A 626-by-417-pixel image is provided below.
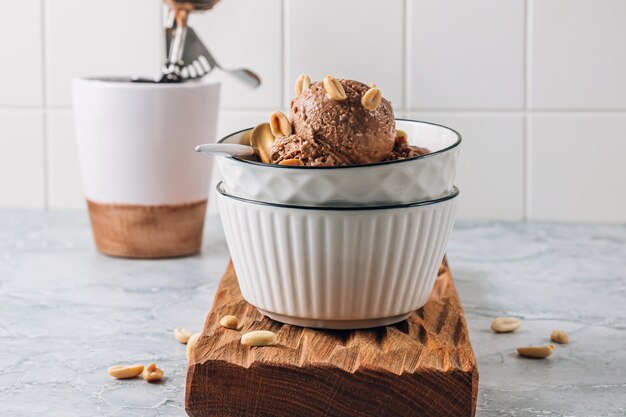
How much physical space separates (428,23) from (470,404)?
2.61 feet

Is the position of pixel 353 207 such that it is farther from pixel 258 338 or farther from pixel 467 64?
pixel 467 64

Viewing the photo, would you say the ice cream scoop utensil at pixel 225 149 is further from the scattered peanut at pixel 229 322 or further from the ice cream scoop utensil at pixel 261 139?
the scattered peanut at pixel 229 322

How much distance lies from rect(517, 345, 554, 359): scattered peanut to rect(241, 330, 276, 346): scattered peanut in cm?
23

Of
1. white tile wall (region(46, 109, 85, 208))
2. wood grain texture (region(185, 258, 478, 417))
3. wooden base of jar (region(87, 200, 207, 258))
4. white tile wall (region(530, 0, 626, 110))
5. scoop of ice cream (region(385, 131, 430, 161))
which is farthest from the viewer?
white tile wall (region(46, 109, 85, 208))

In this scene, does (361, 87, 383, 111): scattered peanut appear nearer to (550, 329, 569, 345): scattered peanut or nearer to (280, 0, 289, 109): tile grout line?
(550, 329, 569, 345): scattered peanut

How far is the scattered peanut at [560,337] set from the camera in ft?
2.56

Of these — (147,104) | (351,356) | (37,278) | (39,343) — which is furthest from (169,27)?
(351,356)

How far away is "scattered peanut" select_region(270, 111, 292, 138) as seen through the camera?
721mm

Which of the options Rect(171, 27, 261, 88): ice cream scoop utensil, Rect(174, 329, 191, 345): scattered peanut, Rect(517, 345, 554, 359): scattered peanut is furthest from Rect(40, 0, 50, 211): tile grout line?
Rect(517, 345, 554, 359): scattered peanut

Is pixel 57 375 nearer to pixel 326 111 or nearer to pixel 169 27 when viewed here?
pixel 326 111

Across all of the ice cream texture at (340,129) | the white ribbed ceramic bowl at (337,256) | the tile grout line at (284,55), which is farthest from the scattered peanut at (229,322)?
the tile grout line at (284,55)

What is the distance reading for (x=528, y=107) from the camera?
128 centimetres

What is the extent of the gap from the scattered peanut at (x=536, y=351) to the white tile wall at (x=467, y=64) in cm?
59

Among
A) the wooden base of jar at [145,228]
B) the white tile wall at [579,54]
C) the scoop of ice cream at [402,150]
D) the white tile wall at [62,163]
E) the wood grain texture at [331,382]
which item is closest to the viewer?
the wood grain texture at [331,382]
